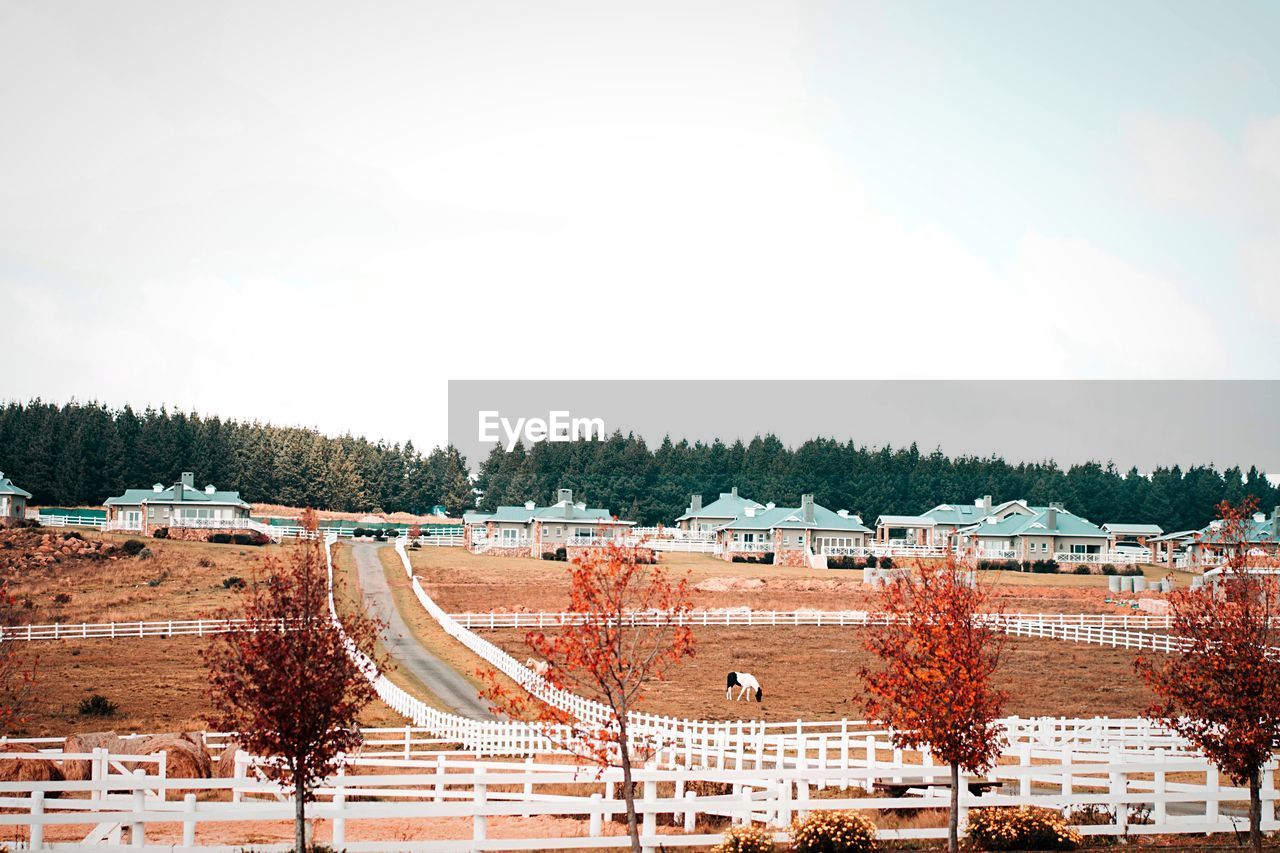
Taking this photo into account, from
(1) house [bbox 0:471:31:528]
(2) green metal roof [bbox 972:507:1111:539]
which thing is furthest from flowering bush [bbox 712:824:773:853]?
(1) house [bbox 0:471:31:528]

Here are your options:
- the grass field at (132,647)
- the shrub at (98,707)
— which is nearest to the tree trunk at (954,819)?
the grass field at (132,647)

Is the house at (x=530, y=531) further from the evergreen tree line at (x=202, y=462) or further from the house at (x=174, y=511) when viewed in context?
the evergreen tree line at (x=202, y=462)

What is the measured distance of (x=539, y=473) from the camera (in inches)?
6841

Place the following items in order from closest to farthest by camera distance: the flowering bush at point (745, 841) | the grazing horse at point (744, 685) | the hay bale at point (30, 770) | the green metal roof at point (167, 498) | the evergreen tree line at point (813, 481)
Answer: the flowering bush at point (745, 841), the hay bale at point (30, 770), the grazing horse at point (744, 685), the green metal roof at point (167, 498), the evergreen tree line at point (813, 481)

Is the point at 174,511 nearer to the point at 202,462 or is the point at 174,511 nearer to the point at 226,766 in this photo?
the point at 202,462

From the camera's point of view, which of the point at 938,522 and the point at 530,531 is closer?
the point at 530,531

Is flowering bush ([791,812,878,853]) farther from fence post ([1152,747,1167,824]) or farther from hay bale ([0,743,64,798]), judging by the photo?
hay bale ([0,743,64,798])

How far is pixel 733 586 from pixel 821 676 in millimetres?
34149

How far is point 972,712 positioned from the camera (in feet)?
62.8

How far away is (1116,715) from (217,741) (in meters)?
27.7

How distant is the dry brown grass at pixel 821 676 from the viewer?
131 feet

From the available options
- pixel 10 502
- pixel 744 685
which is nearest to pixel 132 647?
pixel 744 685

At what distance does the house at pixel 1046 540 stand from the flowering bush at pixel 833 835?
87.3 meters

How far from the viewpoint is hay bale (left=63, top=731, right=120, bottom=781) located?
24.7m
